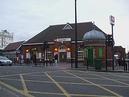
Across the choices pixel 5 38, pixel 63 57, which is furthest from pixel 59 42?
pixel 5 38

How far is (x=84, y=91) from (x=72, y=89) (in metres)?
0.87

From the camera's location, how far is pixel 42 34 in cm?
8706

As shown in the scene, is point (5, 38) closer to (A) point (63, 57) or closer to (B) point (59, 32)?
(B) point (59, 32)

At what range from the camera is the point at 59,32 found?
83.8m

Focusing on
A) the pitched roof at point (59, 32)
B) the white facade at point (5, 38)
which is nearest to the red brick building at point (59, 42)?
the pitched roof at point (59, 32)

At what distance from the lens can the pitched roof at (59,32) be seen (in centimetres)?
8056

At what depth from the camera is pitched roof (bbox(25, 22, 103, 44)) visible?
264ft

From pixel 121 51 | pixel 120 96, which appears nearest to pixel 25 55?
pixel 121 51

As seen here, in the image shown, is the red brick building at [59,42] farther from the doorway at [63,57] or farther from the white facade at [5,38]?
the white facade at [5,38]

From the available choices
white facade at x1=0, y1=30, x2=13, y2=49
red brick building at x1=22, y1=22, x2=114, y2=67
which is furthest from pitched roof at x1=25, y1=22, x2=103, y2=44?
white facade at x1=0, y1=30, x2=13, y2=49

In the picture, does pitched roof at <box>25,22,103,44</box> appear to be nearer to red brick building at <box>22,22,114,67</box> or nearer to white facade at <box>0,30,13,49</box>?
red brick building at <box>22,22,114,67</box>

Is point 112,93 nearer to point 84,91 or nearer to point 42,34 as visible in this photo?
point 84,91

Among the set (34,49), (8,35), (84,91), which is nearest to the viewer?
(84,91)

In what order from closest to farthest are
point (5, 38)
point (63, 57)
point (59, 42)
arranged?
point (63, 57), point (59, 42), point (5, 38)
